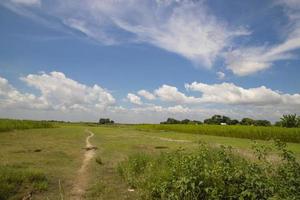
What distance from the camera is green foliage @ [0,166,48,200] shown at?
308 inches

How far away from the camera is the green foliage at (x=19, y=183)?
7824 millimetres

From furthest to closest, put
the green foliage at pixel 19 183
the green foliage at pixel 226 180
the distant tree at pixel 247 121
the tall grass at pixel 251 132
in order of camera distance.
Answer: the distant tree at pixel 247 121, the tall grass at pixel 251 132, the green foliage at pixel 19 183, the green foliage at pixel 226 180

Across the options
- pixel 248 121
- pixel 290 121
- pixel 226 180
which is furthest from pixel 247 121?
pixel 226 180

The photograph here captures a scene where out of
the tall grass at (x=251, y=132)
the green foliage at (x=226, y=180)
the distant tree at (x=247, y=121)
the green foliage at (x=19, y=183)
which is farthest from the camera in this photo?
the distant tree at (x=247, y=121)

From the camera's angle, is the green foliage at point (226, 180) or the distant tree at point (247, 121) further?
the distant tree at point (247, 121)

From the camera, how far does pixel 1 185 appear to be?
7.84m

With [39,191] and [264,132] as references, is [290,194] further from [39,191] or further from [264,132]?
[264,132]

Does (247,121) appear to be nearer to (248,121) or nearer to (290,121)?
(248,121)

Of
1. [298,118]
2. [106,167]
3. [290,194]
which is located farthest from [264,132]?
[290,194]

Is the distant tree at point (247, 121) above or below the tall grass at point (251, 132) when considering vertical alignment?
above

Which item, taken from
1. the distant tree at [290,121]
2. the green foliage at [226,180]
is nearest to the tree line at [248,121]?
the distant tree at [290,121]

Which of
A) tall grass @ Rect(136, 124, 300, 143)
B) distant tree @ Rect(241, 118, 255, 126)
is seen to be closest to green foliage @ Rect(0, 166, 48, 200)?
tall grass @ Rect(136, 124, 300, 143)

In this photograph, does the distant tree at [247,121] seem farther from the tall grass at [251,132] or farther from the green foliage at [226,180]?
the green foliage at [226,180]

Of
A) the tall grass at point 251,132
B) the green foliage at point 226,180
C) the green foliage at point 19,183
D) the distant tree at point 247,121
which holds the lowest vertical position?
the green foliage at point 19,183
